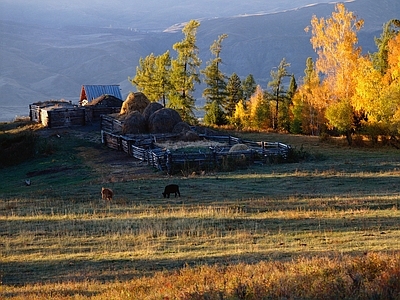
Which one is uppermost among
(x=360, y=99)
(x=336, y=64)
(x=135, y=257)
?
(x=336, y=64)

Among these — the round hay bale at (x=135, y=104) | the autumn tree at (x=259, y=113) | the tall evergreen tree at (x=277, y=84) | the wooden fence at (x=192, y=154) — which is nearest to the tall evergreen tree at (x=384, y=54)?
the tall evergreen tree at (x=277, y=84)

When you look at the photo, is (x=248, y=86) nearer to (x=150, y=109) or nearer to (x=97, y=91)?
(x=97, y=91)

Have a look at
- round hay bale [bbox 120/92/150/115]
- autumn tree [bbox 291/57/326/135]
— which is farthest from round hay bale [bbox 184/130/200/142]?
autumn tree [bbox 291/57/326/135]

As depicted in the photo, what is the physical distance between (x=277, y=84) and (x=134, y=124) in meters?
32.4

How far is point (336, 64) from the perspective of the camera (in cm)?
5088

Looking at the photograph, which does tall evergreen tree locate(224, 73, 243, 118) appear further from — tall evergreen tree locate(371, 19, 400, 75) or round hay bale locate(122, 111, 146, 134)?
round hay bale locate(122, 111, 146, 134)

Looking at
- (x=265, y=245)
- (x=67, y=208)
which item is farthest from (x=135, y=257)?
(x=67, y=208)

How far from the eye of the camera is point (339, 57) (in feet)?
165

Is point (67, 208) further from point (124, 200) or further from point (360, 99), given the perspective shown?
point (360, 99)

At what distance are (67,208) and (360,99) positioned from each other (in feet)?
103

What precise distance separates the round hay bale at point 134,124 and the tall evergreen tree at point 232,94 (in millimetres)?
34965

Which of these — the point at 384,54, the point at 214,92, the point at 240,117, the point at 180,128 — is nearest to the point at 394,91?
the point at 180,128

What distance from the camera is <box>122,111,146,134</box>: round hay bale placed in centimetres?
5125

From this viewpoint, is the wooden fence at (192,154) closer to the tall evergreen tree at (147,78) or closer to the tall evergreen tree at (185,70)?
the tall evergreen tree at (185,70)
